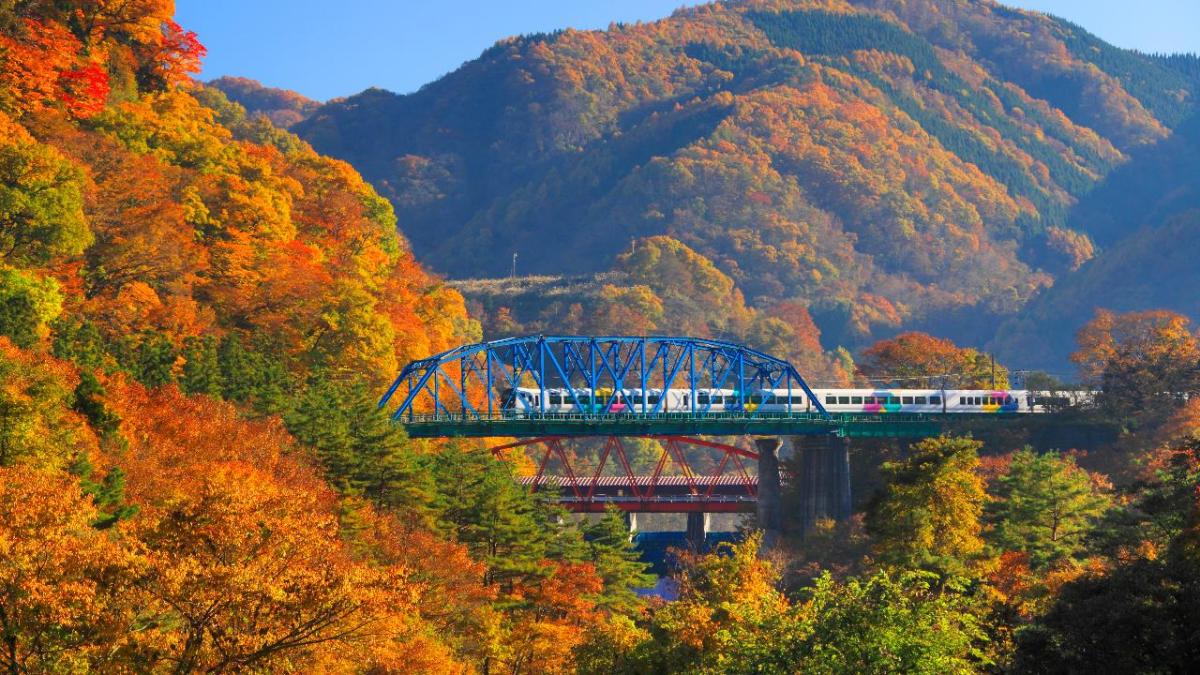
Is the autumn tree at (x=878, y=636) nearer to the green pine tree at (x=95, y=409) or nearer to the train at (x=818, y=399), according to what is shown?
the green pine tree at (x=95, y=409)

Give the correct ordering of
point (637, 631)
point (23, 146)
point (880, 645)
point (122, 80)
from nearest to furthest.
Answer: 1. point (880, 645)
2. point (637, 631)
3. point (23, 146)
4. point (122, 80)

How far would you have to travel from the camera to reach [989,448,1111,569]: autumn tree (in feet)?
225

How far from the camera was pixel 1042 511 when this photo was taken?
70938 millimetres

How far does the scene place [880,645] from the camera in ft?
122

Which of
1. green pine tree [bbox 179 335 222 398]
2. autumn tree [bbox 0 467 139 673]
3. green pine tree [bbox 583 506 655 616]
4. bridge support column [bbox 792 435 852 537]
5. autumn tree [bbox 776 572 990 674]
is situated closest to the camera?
autumn tree [bbox 0 467 139 673]

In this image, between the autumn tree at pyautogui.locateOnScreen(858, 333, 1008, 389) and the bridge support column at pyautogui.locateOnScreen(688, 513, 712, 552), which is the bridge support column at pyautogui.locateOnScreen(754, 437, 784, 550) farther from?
the autumn tree at pyautogui.locateOnScreen(858, 333, 1008, 389)

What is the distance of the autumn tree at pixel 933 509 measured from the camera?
62.8 m

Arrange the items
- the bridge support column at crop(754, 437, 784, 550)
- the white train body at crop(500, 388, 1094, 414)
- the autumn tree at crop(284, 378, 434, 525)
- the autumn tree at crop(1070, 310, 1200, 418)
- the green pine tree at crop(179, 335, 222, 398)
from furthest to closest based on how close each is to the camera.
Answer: the white train body at crop(500, 388, 1094, 414) → the bridge support column at crop(754, 437, 784, 550) → the autumn tree at crop(1070, 310, 1200, 418) → the green pine tree at crop(179, 335, 222, 398) → the autumn tree at crop(284, 378, 434, 525)

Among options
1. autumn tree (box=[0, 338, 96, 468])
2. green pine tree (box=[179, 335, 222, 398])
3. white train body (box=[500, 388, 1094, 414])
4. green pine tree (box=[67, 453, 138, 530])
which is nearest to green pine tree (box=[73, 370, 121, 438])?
autumn tree (box=[0, 338, 96, 468])

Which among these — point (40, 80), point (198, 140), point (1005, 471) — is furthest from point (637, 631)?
point (198, 140)

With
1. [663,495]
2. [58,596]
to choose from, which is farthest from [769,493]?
[58,596]

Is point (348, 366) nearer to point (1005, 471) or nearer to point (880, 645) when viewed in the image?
point (1005, 471)

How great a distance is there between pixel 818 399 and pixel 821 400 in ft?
5.34

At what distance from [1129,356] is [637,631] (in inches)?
2721
